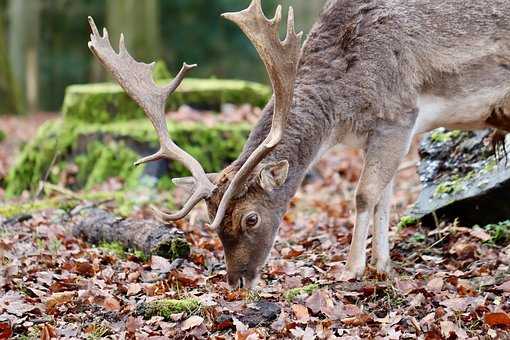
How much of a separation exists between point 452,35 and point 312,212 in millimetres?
3686

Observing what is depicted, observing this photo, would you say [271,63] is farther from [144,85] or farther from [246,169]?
[144,85]

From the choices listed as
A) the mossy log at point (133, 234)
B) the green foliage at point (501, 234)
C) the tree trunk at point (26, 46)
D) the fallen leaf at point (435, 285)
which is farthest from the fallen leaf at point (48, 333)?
the tree trunk at point (26, 46)

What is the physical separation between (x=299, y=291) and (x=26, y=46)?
2445cm

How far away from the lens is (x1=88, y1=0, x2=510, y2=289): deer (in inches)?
262

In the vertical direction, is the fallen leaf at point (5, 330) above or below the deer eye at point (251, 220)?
below

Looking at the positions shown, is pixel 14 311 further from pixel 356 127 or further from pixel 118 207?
pixel 118 207

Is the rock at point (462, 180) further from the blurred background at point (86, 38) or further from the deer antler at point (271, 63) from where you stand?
the blurred background at point (86, 38)

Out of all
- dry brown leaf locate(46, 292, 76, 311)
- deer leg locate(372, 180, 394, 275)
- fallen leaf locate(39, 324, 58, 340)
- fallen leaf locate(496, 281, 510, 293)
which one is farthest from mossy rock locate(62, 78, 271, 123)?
fallen leaf locate(39, 324, 58, 340)

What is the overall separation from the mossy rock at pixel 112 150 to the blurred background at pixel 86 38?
13.6 metres

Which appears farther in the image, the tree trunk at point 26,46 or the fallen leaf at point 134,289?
the tree trunk at point 26,46

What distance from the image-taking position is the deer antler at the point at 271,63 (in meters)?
6.25

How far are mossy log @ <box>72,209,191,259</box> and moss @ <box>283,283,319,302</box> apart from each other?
54.1 inches

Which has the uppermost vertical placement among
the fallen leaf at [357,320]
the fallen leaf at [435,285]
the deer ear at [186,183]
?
the deer ear at [186,183]

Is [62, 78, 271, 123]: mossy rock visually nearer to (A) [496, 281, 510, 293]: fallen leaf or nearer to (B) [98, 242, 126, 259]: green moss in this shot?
(B) [98, 242, 126, 259]: green moss
